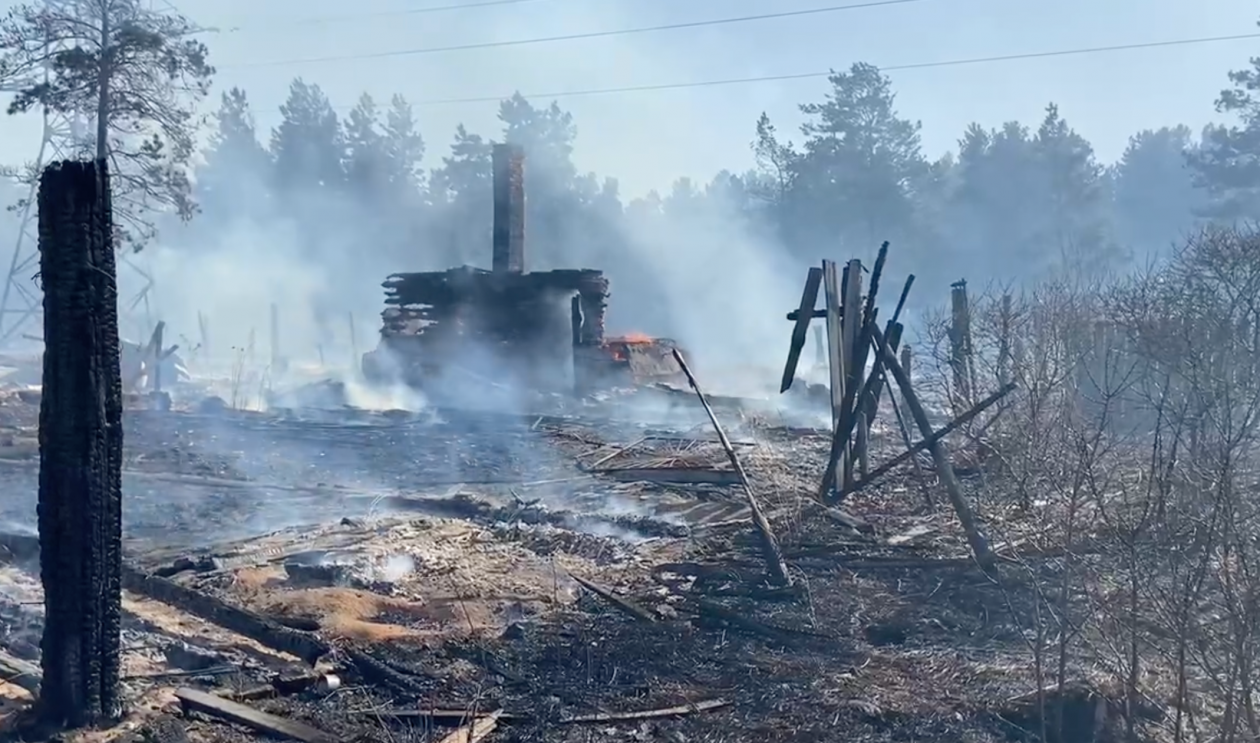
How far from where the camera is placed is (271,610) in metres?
7.66

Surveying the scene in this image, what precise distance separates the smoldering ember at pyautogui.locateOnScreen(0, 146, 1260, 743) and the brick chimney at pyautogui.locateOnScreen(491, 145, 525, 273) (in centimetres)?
1095

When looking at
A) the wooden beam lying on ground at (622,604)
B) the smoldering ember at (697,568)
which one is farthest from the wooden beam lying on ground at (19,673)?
the wooden beam lying on ground at (622,604)

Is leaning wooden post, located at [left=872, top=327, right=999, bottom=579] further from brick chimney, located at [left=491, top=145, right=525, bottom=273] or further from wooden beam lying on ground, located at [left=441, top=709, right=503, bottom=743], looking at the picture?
brick chimney, located at [left=491, top=145, right=525, bottom=273]

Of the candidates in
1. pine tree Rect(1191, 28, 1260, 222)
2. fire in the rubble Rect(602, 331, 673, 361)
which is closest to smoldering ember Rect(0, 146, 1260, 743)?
fire in the rubble Rect(602, 331, 673, 361)

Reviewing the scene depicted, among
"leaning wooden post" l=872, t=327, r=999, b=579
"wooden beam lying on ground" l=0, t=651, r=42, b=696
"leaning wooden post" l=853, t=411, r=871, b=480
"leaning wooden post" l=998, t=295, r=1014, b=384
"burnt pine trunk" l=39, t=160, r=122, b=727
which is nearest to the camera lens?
"burnt pine trunk" l=39, t=160, r=122, b=727

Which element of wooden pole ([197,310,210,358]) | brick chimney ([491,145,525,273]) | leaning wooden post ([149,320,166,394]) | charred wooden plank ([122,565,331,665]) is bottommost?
charred wooden plank ([122,565,331,665])

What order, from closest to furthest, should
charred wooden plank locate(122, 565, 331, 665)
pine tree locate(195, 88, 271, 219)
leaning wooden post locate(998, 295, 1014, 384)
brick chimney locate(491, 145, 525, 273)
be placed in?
charred wooden plank locate(122, 565, 331, 665), leaning wooden post locate(998, 295, 1014, 384), brick chimney locate(491, 145, 525, 273), pine tree locate(195, 88, 271, 219)

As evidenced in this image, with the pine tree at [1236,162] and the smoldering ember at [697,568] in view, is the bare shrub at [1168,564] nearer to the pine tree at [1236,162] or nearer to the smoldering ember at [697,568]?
the smoldering ember at [697,568]

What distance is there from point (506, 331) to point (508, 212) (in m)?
2.96

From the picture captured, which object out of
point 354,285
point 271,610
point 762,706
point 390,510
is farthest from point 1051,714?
point 354,285

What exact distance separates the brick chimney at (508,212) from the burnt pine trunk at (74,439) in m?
22.3

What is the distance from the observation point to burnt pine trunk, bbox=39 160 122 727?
17.2 ft

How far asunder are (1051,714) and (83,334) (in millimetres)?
5084

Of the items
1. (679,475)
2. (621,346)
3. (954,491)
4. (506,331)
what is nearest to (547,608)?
(954,491)
